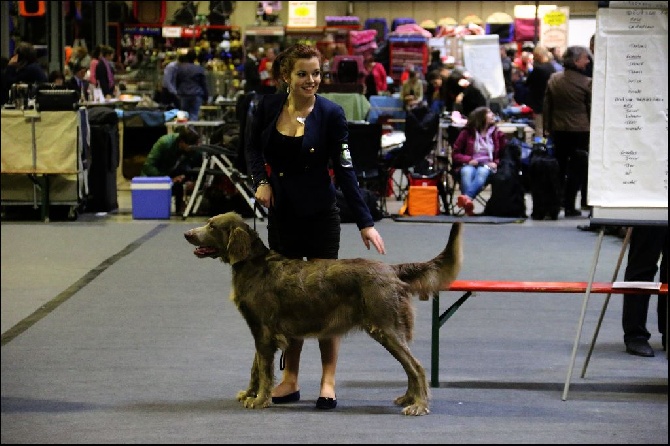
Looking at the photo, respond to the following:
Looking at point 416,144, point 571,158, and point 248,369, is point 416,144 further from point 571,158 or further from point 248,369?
point 248,369


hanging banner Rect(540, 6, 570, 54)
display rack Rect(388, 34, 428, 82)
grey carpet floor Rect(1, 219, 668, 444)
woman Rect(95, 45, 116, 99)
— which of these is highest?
hanging banner Rect(540, 6, 570, 54)

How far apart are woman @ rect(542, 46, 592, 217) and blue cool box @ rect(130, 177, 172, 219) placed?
161 inches

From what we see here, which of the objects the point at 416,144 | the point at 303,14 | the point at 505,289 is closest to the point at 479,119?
the point at 416,144

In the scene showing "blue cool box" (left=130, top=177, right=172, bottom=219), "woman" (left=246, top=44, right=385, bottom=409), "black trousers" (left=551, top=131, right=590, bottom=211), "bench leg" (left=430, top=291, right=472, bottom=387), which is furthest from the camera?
"black trousers" (left=551, top=131, right=590, bottom=211)

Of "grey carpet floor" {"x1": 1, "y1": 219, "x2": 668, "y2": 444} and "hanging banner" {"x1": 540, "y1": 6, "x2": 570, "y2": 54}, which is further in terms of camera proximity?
"hanging banner" {"x1": 540, "y1": 6, "x2": 570, "y2": 54}

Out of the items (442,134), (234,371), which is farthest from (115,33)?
(234,371)

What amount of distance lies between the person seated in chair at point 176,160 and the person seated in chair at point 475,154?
2802 millimetres

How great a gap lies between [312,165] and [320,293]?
1.92ft

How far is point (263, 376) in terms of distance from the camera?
5066 mm

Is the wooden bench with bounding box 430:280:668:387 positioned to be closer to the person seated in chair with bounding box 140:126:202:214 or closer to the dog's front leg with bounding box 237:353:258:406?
the dog's front leg with bounding box 237:353:258:406

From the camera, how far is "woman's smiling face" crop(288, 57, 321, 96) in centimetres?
504

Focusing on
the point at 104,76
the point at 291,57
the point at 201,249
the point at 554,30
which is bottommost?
the point at 201,249

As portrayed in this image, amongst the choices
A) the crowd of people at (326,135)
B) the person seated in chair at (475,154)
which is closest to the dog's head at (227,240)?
the crowd of people at (326,135)

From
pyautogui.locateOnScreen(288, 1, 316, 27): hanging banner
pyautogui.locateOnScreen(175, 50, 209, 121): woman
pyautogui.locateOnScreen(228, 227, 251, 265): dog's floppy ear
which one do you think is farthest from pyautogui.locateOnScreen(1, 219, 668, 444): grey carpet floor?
pyautogui.locateOnScreen(288, 1, 316, 27): hanging banner
